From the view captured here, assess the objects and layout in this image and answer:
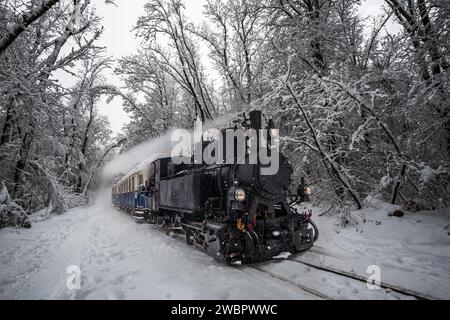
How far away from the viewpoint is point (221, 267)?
16.6 ft

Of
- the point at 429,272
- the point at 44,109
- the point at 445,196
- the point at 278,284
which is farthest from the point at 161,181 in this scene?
the point at 445,196

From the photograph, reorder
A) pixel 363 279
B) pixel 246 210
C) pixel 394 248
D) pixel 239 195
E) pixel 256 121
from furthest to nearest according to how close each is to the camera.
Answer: pixel 394 248 < pixel 256 121 < pixel 246 210 < pixel 239 195 < pixel 363 279

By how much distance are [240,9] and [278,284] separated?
15115 millimetres

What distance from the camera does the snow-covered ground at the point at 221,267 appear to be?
3812 mm

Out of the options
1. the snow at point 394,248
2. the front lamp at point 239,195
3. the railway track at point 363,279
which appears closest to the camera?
the railway track at point 363,279

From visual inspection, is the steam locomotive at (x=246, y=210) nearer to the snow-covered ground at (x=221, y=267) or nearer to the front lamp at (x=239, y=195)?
the front lamp at (x=239, y=195)

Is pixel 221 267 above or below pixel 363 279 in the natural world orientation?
below

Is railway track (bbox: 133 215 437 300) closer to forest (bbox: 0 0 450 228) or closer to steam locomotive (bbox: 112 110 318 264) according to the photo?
steam locomotive (bbox: 112 110 318 264)

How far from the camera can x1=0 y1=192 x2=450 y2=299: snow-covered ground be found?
3812mm

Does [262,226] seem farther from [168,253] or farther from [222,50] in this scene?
[222,50]

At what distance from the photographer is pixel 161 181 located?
9242mm

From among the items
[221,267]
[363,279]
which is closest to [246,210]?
[221,267]

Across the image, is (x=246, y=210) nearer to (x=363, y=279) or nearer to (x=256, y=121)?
(x=256, y=121)

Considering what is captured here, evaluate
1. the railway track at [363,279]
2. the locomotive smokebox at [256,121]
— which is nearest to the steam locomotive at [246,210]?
the locomotive smokebox at [256,121]
